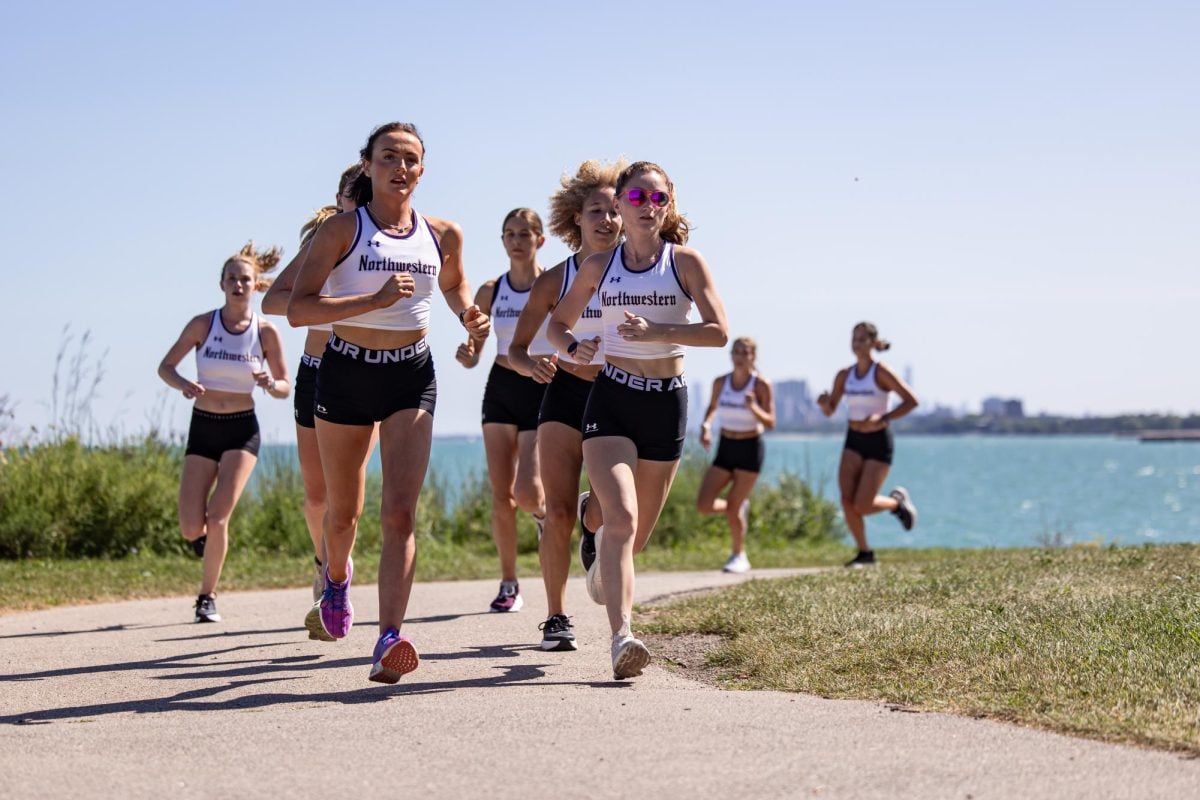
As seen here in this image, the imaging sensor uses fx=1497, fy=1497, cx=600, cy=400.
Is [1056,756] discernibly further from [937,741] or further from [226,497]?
[226,497]

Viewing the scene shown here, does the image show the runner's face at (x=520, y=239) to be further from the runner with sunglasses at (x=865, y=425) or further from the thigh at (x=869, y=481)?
the thigh at (x=869, y=481)

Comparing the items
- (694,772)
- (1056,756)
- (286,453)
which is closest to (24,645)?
(694,772)

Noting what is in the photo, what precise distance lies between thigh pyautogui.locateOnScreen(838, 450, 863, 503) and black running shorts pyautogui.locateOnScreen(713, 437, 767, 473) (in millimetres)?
1002

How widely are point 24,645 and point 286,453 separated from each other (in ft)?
30.1

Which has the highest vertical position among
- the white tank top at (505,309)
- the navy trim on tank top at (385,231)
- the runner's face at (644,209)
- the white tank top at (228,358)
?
the runner's face at (644,209)

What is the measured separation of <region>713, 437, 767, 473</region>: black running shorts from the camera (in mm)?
15883

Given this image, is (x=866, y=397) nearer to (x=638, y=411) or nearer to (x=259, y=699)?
(x=638, y=411)

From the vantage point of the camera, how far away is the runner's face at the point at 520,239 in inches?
394

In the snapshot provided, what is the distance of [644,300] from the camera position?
7355 mm

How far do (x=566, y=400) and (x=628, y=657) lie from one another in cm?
186

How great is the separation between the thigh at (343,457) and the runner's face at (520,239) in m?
2.90

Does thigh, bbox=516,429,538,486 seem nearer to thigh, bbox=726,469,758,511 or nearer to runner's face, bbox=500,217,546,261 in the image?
runner's face, bbox=500,217,546,261

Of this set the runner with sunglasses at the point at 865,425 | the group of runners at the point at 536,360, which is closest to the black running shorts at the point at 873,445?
the runner with sunglasses at the point at 865,425

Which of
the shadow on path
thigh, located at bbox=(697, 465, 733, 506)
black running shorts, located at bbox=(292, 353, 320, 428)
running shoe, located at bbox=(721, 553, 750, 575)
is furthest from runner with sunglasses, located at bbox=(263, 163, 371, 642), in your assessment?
thigh, located at bbox=(697, 465, 733, 506)
